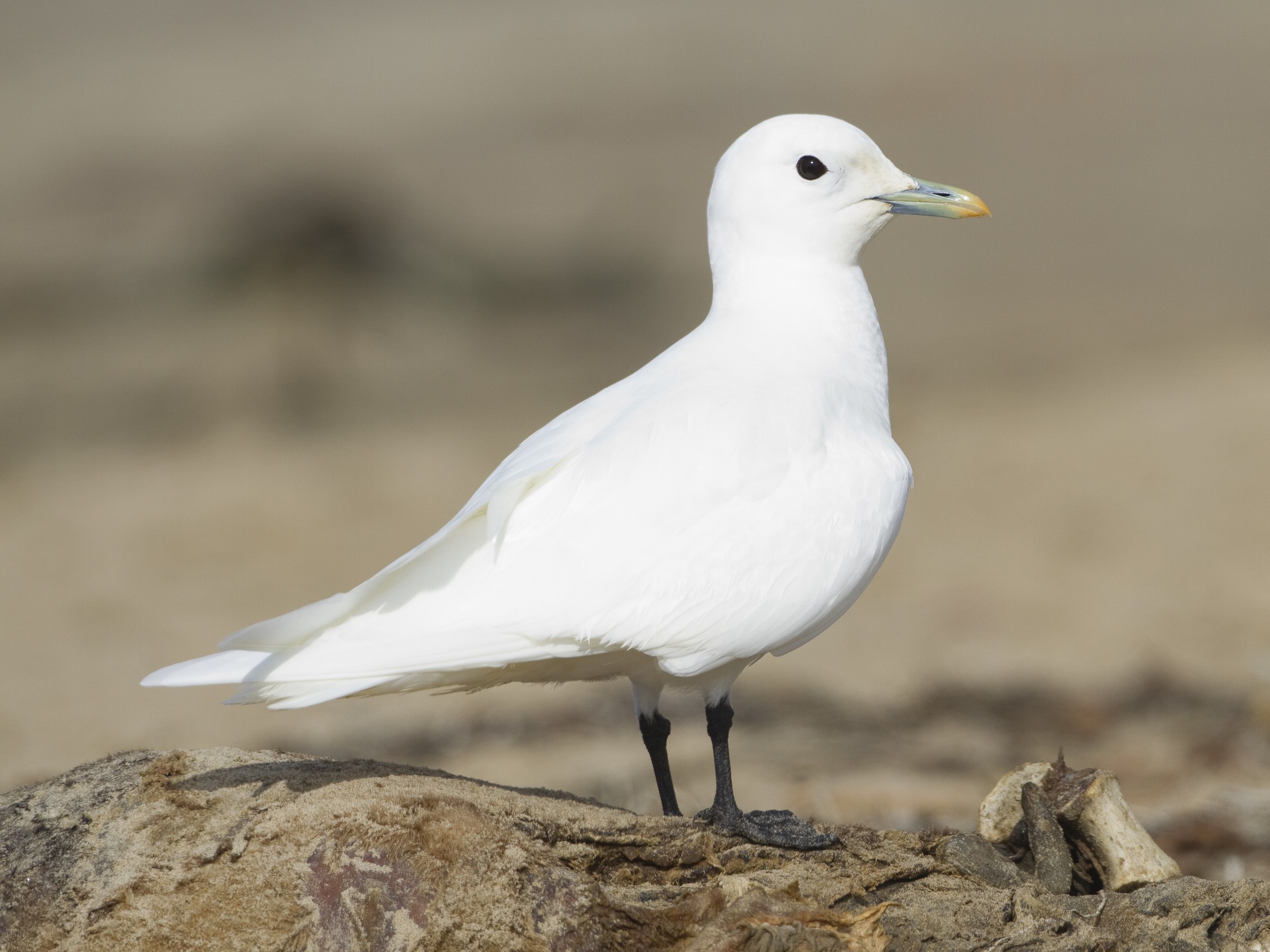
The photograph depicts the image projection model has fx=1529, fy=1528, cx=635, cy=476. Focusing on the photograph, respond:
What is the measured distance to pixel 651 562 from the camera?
3465 millimetres

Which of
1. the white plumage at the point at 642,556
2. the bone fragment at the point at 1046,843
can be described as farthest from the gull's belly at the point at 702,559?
the bone fragment at the point at 1046,843

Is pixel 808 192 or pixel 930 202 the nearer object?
pixel 808 192

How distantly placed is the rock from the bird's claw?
2.5 inches

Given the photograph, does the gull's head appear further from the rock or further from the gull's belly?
the rock

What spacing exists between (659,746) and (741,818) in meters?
0.47

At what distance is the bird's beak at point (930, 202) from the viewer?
429 cm

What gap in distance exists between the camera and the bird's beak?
4293 millimetres

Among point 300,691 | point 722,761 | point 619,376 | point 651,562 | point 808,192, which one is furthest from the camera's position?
point 619,376

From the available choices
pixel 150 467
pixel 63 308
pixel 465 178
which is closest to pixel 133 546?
pixel 150 467

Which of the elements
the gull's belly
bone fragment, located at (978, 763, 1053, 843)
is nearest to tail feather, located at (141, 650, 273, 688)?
the gull's belly

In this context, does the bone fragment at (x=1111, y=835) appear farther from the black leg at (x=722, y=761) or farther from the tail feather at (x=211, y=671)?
the tail feather at (x=211, y=671)

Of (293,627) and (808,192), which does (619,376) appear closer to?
(808,192)

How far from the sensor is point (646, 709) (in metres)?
4.02

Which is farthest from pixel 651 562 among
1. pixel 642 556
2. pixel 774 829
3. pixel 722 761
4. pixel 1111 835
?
pixel 1111 835
